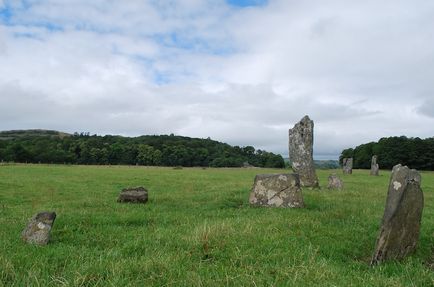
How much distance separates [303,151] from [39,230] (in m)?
19.3

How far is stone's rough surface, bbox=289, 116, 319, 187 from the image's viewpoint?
24.9 meters

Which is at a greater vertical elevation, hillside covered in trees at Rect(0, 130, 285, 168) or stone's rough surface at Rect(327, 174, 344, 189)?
hillside covered in trees at Rect(0, 130, 285, 168)

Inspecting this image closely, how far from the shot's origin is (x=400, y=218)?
328 inches

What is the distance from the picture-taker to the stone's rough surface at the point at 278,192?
50.3ft

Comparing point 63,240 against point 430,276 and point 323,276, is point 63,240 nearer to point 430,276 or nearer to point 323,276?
point 323,276

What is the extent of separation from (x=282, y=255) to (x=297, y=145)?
60.9 ft

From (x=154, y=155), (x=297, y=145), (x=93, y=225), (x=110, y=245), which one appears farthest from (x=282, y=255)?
(x=154, y=155)

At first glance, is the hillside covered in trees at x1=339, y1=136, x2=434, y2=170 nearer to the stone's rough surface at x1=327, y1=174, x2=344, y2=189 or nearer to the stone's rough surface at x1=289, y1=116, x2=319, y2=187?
the stone's rough surface at x1=289, y1=116, x2=319, y2=187

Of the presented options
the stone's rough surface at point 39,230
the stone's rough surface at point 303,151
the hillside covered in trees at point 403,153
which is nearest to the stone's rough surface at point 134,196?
the stone's rough surface at point 39,230

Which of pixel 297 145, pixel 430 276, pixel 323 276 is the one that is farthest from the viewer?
pixel 297 145

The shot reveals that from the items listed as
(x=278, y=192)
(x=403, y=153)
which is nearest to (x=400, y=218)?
(x=278, y=192)

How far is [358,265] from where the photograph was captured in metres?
7.91

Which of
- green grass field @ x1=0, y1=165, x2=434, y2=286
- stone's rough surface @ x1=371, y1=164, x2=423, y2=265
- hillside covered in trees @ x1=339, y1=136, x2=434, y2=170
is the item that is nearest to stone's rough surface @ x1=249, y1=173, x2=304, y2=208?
Result: green grass field @ x1=0, y1=165, x2=434, y2=286

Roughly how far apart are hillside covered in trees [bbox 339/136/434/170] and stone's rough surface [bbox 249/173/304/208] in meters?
87.6
